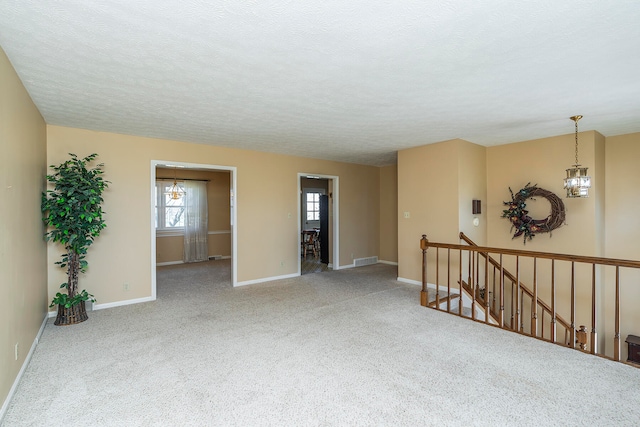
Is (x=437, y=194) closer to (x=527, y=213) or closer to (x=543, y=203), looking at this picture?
(x=527, y=213)

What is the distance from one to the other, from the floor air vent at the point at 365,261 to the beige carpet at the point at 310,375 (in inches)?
127

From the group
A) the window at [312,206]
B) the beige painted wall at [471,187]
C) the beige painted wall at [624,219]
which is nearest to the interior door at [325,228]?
the window at [312,206]

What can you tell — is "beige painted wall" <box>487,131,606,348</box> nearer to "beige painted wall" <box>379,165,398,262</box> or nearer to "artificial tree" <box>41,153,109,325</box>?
"beige painted wall" <box>379,165,398,262</box>

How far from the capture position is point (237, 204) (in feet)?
17.6

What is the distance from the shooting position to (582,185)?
3617 millimetres

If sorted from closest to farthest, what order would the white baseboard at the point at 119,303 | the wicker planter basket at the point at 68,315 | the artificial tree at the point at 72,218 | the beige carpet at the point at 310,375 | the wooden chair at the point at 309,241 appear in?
the beige carpet at the point at 310,375 < the artificial tree at the point at 72,218 < the wicker planter basket at the point at 68,315 < the white baseboard at the point at 119,303 < the wooden chair at the point at 309,241

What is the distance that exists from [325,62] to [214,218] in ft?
22.9

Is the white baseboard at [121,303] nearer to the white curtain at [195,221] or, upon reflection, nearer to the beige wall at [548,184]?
the white curtain at [195,221]

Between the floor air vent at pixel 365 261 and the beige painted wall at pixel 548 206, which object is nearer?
the beige painted wall at pixel 548 206

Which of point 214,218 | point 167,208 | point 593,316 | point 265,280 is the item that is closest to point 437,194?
point 593,316

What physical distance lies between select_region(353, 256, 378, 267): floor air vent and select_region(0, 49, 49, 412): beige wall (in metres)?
5.38

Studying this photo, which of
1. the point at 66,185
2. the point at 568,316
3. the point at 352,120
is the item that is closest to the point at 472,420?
the point at 352,120

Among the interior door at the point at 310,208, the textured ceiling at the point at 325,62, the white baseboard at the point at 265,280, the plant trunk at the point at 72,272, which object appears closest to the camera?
the textured ceiling at the point at 325,62

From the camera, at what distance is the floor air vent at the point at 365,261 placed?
7112 mm
